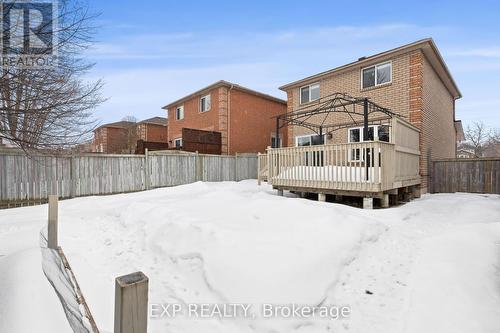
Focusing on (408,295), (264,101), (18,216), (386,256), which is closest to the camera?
(408,295)

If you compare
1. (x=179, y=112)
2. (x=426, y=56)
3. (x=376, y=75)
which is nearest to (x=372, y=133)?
(x=376, y=75)

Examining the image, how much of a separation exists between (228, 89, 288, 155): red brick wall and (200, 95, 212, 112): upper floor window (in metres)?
1.91

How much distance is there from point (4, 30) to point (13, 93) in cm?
99

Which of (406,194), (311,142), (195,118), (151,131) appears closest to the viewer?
(406,194)

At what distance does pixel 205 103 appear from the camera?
18188 mm

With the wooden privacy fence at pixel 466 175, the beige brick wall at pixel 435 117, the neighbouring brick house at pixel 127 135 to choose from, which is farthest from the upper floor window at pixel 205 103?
the wooden privacy fence at pixel 466 175

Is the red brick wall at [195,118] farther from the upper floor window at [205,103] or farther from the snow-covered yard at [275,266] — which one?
the snow-covered yard at [275,266]

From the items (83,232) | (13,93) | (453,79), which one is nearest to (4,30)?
(13,93)

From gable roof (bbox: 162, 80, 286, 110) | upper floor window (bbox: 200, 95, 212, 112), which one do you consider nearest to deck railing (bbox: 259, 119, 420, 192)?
gable roof (bbox: 162, 80, 286, 110)

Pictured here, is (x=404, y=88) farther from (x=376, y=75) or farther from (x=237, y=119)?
(x=237, y=119)

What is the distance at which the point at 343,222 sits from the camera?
4.64 meters

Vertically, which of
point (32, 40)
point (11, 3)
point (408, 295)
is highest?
point (11, 3)

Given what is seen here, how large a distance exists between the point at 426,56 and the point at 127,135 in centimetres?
2801

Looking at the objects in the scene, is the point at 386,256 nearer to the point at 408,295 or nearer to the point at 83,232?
the point at 408,295
